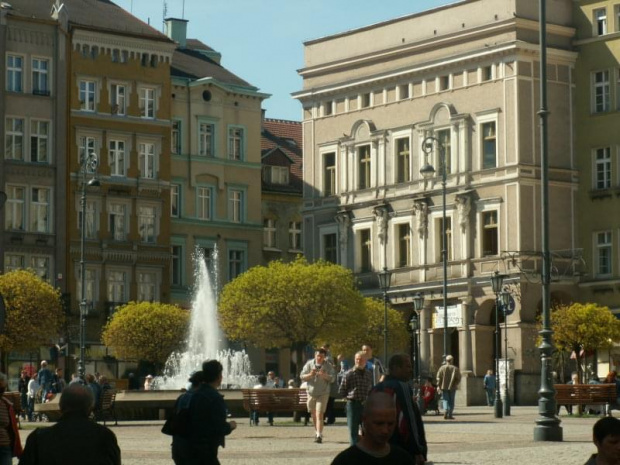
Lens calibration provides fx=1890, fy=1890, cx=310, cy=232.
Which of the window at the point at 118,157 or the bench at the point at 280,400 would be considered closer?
the bench at the point at 280,400

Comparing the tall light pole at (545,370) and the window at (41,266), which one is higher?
the window at (41,266)

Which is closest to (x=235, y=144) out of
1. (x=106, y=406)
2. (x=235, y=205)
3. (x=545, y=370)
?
(x=235, y=205)

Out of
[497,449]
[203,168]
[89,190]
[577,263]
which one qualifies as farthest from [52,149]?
[497,449]

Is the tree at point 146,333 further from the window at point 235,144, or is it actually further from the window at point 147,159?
the window at point 235,144

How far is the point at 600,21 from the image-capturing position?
76688 mm

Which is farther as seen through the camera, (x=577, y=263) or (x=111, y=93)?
(x=111, y=93)

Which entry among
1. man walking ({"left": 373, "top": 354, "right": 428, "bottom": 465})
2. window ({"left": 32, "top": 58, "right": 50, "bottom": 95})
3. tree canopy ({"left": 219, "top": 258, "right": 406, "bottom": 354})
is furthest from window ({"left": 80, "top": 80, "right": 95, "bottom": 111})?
man walking ({"left": 373, "top": 354, "right": 428, "bottom": 465})

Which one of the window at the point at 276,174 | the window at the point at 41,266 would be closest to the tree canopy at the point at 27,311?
the window at the point at 41,266

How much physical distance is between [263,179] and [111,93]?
1204 centimetres

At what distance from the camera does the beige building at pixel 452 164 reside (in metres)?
76.0

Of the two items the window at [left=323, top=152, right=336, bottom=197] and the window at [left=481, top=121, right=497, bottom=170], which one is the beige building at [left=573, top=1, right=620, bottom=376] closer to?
the window at [left=481, top=121, right=497, bottom=170]

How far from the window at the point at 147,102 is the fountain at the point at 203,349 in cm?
711

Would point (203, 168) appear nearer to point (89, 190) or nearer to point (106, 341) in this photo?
point (89, 190)

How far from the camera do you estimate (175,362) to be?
75.4m
